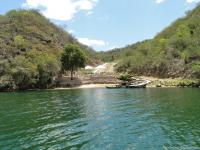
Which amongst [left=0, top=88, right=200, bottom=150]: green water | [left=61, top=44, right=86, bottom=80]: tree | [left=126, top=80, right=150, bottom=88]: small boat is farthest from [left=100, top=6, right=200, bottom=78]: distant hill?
[left=0, top=88, right=200, bottom=150]: green water

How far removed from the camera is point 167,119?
4191cm

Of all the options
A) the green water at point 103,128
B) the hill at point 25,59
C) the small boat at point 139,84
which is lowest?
the green water at point 103,128

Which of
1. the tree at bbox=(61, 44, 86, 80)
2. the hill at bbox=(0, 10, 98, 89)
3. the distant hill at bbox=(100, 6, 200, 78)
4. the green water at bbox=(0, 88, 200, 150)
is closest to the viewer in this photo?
the green water at bbox=(0, 88, 200, 150)

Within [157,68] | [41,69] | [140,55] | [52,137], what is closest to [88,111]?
[52,137]

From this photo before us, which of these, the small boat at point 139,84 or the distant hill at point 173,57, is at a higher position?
the distant hill at point 173,57

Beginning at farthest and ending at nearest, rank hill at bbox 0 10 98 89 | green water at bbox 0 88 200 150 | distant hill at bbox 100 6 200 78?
distant hill at bbox 100 6 200 78 < hill at bbox 0 10 98 89 < green water at bbox 0 88 200 150

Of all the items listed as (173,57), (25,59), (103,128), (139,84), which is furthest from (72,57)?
(103,128)

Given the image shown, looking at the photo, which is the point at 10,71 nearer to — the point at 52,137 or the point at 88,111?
the point at 88,111

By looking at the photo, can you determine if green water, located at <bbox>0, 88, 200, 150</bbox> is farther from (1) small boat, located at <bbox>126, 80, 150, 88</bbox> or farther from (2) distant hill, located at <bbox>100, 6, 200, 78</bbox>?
(2) distant hill, located at <bbox>100, 6, 200, 78</bbox>

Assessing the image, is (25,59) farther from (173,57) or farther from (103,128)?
(103,128)

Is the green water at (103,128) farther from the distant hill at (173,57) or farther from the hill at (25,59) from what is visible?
the distant hill at (173,57)

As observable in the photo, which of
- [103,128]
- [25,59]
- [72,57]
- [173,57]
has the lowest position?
[103,128]

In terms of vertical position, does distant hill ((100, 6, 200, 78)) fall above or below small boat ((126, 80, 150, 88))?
above

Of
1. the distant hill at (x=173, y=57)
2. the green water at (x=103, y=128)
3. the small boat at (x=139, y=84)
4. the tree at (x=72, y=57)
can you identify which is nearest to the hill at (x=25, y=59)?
the tree at (x=72, y=57)
